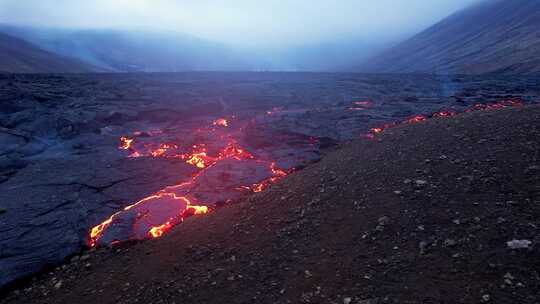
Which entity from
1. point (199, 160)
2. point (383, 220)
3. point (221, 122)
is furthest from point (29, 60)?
point (383, 220)

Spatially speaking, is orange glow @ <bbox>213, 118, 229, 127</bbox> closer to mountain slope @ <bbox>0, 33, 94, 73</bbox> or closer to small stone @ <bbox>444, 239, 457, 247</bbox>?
small stone @ <bbox>444, 239, 457, 247</bbox>

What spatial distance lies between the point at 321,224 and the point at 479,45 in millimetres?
59558

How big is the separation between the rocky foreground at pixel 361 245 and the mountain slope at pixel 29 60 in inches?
2322

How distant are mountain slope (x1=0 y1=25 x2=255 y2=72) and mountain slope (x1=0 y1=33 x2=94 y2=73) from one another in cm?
1357

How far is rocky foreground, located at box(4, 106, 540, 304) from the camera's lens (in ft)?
13.9

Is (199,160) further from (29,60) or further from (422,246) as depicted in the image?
(29,60)

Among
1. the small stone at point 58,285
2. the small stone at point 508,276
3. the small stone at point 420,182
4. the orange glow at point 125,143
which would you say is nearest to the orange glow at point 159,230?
the small stone at point 58,285

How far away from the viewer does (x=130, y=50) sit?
106125mm

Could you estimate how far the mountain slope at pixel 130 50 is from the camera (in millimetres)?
94062

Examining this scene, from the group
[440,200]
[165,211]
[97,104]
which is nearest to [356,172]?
[440,200]

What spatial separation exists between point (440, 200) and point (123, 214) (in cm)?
553

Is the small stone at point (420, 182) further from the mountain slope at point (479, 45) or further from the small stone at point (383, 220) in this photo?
the mountain slope at point (479, 45)

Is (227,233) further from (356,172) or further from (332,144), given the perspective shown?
(332,144)

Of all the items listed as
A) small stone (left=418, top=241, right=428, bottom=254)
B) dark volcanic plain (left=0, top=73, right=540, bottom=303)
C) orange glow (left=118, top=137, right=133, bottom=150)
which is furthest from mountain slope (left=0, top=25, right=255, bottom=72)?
small stone (left=418, top=241, right=428, bottom=254)
